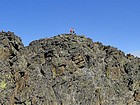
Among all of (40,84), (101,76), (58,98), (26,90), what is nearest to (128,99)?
(101,76)

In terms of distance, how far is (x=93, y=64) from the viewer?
252 ft

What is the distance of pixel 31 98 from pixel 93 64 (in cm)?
2619

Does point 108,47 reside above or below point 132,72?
above

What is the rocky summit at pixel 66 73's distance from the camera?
5372 cm

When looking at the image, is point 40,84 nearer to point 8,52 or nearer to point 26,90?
point 26,90

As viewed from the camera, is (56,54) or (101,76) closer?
(56,54)

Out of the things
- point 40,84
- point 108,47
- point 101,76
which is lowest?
point 40,84

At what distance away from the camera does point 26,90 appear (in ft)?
179

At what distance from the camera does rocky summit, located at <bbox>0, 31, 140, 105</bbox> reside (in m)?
53.7

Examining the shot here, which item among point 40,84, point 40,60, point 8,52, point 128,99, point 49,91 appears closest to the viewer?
point 8,52

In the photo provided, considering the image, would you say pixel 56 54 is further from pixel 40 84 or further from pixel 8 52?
pixel 8 52

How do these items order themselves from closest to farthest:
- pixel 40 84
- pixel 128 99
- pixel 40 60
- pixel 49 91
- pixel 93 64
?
pixel 40 84
pixel 49 91
pixel 40 60
pixel 93 64
pixel 128 99

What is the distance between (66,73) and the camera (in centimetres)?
7119

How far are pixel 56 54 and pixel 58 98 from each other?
11.6 metres
